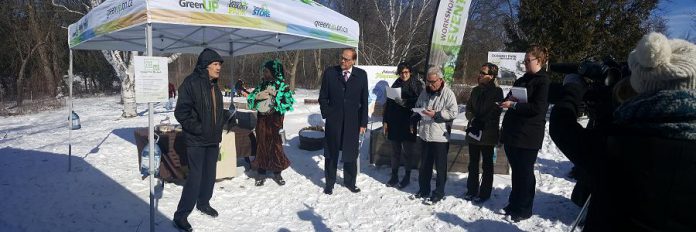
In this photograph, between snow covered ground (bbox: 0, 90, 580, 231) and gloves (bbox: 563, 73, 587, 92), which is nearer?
gloves (bbox: 563, 73, 587, 92)

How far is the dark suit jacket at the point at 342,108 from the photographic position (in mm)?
4801

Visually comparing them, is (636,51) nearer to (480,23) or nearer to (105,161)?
(105,161)

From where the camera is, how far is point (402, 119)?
200 inches

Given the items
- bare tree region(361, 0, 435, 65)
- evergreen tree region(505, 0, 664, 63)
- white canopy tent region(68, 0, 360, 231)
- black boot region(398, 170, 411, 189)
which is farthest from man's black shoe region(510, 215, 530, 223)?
bare tree region(361, 0, 435, 65)

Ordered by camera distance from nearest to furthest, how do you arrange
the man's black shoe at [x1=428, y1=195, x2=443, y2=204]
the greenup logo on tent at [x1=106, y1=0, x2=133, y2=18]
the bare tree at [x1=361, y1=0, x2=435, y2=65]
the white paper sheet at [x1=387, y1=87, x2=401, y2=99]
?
the greenup logo on tent at [x1=106, y1=0, x2=133, y2=18]
the man's black shoe at [x1=428, y1=195, x2=443, y2=204]
the white paper sheet at [x1=387, y1=87, x2=401, y2=99]
the bare tree at [x1=361, y1=0, x2=435, y2=65]

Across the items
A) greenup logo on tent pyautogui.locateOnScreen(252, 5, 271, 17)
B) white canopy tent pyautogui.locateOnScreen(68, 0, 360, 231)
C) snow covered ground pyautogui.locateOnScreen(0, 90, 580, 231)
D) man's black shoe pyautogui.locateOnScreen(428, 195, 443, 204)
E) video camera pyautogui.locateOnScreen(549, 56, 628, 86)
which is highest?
greenup logo on tent pyautogui.locateOnScreen(252, 5, 271, 17)

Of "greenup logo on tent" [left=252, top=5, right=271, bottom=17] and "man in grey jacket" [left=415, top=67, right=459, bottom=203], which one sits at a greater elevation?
"greenup logo on tent" [left=252, top=5, right=271, bottom=17]

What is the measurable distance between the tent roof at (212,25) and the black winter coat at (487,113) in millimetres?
1887

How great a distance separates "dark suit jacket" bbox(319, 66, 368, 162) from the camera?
4801 millimetres

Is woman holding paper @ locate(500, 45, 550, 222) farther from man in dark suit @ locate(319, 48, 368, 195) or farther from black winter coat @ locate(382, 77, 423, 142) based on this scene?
man in dark suit @ locate(319, 48, 368, 195)

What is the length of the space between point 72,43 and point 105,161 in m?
2.00

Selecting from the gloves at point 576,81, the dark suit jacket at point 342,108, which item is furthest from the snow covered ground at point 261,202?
the gloves at point 576,81

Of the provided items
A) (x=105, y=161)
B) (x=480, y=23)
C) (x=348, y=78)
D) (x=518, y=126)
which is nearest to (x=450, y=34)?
(x=348, y=78)

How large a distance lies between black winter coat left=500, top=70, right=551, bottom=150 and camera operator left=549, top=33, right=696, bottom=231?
2.33 meters
